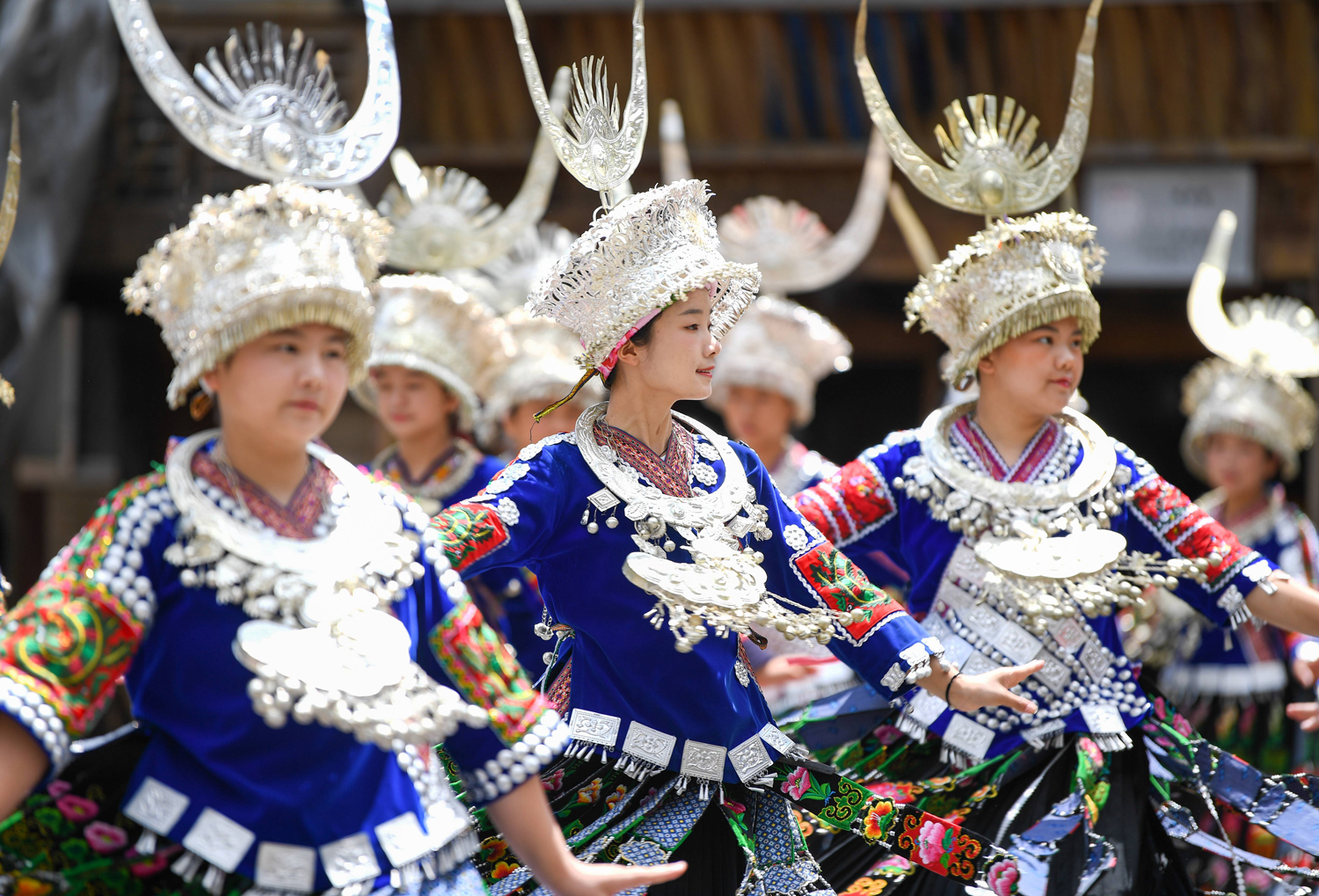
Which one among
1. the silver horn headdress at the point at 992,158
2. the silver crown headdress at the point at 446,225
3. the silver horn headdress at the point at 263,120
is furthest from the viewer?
the silver crown headdress at the point at 446,225

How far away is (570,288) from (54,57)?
18.6ft

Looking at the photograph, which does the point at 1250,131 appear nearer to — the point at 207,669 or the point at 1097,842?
the point at 1097,842

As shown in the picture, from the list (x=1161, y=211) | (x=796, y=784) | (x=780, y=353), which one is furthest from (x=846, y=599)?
(x=1161, y=211)

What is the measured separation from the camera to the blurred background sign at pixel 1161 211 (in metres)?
7.67

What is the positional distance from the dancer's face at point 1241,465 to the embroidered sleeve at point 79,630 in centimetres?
515

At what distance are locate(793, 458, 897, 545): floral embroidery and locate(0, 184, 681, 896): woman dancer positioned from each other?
139 centimetres

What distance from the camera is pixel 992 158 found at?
389 cm

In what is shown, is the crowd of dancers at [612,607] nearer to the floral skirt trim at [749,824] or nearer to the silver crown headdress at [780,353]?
the floral skirt trim at [749,824]

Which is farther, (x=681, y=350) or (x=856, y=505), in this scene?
(x=856, y=505)

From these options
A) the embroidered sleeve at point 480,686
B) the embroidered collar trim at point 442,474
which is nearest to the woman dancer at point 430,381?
the embroidered collar trim at point 442,474

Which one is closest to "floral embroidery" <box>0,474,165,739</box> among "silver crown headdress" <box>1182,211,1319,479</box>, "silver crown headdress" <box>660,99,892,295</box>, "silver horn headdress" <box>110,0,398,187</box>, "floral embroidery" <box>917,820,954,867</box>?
"silver horn headdress" <box>110,0,398,187</box>

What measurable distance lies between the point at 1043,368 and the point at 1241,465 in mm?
3096

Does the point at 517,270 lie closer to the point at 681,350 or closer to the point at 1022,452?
the point at 1022,452

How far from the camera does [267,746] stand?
7.34 ft
